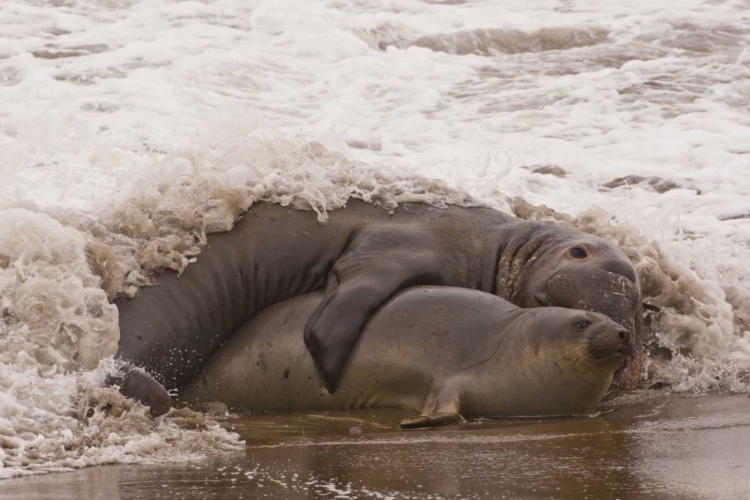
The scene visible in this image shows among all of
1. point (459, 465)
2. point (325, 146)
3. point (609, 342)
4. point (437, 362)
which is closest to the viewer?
point (459, 465)

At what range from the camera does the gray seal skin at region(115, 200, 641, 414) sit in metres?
6.57

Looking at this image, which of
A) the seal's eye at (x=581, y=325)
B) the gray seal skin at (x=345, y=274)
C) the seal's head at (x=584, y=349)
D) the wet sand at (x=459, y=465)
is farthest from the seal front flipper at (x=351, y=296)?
the seal's eye at (x=581, y=325)

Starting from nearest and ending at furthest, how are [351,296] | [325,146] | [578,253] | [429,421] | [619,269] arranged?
1. [429,421]
2. [351,296]
3. [619,269]
4. [578,253]
5. [325,146]

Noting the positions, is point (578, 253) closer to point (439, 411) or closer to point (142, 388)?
point (439, 411)

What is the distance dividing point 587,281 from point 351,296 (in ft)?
3.96

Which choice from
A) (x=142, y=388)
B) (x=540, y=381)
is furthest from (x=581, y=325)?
(x=142, y=388)

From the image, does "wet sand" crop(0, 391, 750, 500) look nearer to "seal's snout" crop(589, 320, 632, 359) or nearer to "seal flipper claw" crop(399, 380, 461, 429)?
"seal flipper claw" crop(399, 380, 461, 429)

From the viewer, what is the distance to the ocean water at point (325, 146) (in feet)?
20.3

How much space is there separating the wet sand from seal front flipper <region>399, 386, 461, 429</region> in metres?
0.09

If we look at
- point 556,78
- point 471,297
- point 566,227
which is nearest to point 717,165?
point 556,78

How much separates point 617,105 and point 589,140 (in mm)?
1350

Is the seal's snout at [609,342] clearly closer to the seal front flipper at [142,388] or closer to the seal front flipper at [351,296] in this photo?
the seal front flipper at [351,296]

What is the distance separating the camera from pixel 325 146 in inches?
322

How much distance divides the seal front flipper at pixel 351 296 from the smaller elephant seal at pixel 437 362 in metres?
0.06
